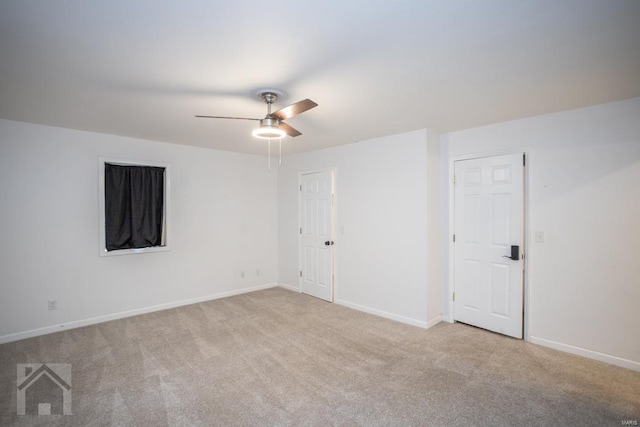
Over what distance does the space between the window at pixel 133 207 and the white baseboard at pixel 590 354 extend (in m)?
4.82

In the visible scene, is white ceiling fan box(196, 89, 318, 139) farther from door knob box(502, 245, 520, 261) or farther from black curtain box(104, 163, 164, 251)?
door knob box(502, 245, 520, 261)

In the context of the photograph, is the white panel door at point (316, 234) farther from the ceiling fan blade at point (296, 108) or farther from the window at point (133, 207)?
the ceiling fan blade at point (296, 108)

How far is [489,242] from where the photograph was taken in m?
3.56

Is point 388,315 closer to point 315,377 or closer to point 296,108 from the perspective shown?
point 315,377

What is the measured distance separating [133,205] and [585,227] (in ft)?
17.0

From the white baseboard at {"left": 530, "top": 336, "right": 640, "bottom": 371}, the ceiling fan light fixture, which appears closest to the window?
the ceiling fan light fixture

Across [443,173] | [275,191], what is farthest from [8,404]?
[443,173]

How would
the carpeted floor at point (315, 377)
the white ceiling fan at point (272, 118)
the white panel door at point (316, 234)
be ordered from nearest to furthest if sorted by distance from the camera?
1. the carpeted floor at point (315, 377)
2. the white ceiling fan at point (272, 118)
3. the white panel door at point (316, 234)

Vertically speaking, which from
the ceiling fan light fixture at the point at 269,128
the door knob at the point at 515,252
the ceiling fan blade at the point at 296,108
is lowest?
the door knob at the point at 515,252

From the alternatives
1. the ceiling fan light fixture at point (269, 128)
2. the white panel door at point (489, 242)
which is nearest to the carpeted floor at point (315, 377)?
the white panel door at point (489, 242)

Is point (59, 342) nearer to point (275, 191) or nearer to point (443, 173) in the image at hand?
point (275, 191)

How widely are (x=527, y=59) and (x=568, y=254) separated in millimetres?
2077

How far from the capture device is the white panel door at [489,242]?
3.35 metres

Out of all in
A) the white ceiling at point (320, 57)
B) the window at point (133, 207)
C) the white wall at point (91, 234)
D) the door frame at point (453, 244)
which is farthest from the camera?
the window at point (133, 207)
